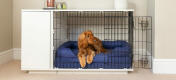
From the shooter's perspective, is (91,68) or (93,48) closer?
(91,68)

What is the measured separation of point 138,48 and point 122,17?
58cm

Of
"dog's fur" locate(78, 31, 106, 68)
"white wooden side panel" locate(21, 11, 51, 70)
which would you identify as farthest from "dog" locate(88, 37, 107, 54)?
"white wooden side panel" locate(21, 11, 51, 70)

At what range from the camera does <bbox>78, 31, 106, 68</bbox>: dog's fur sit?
2102 millimetres

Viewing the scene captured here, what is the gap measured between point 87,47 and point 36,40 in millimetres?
606

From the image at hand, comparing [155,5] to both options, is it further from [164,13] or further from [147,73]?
[147,73]

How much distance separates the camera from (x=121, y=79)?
1.96m

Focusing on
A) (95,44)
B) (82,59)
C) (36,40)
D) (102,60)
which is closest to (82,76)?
(82,59)

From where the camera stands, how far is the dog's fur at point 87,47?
210 cm

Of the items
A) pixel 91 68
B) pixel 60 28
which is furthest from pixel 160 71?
pixel 60 28

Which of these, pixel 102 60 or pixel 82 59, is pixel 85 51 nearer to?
pixel 82 59

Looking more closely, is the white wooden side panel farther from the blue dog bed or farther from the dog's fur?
the dog's fur

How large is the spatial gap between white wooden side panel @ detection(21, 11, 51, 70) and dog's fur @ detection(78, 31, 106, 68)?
38 centimetres

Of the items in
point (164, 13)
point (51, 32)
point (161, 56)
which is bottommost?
point (161, 56)

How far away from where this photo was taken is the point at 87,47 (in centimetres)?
220
